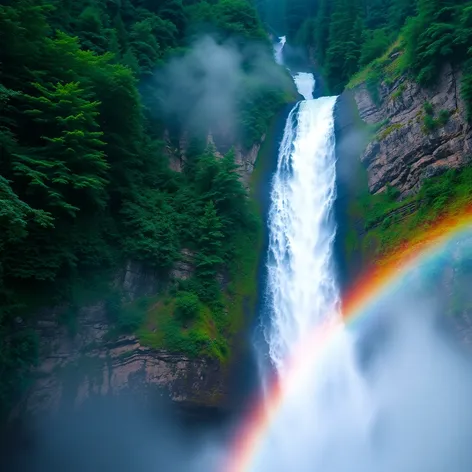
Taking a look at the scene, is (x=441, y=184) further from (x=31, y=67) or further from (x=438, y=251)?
(x=31, y=67)

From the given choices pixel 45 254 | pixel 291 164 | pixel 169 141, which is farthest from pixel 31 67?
pixel 291 164

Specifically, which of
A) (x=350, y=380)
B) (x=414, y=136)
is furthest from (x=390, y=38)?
(x=350, y=380)

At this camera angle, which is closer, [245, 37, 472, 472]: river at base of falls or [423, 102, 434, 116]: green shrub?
[245, 37, 472, 472]: river at base of falls

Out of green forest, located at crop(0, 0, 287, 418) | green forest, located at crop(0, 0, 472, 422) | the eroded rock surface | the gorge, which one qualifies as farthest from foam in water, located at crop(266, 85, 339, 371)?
the eroded rock surface

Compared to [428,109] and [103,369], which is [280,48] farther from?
[103,369]

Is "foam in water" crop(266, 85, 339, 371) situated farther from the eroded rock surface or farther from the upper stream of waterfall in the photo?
the eroded rock surface

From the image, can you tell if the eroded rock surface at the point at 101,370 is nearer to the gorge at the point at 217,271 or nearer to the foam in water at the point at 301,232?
the gorge at the point at 217,271
